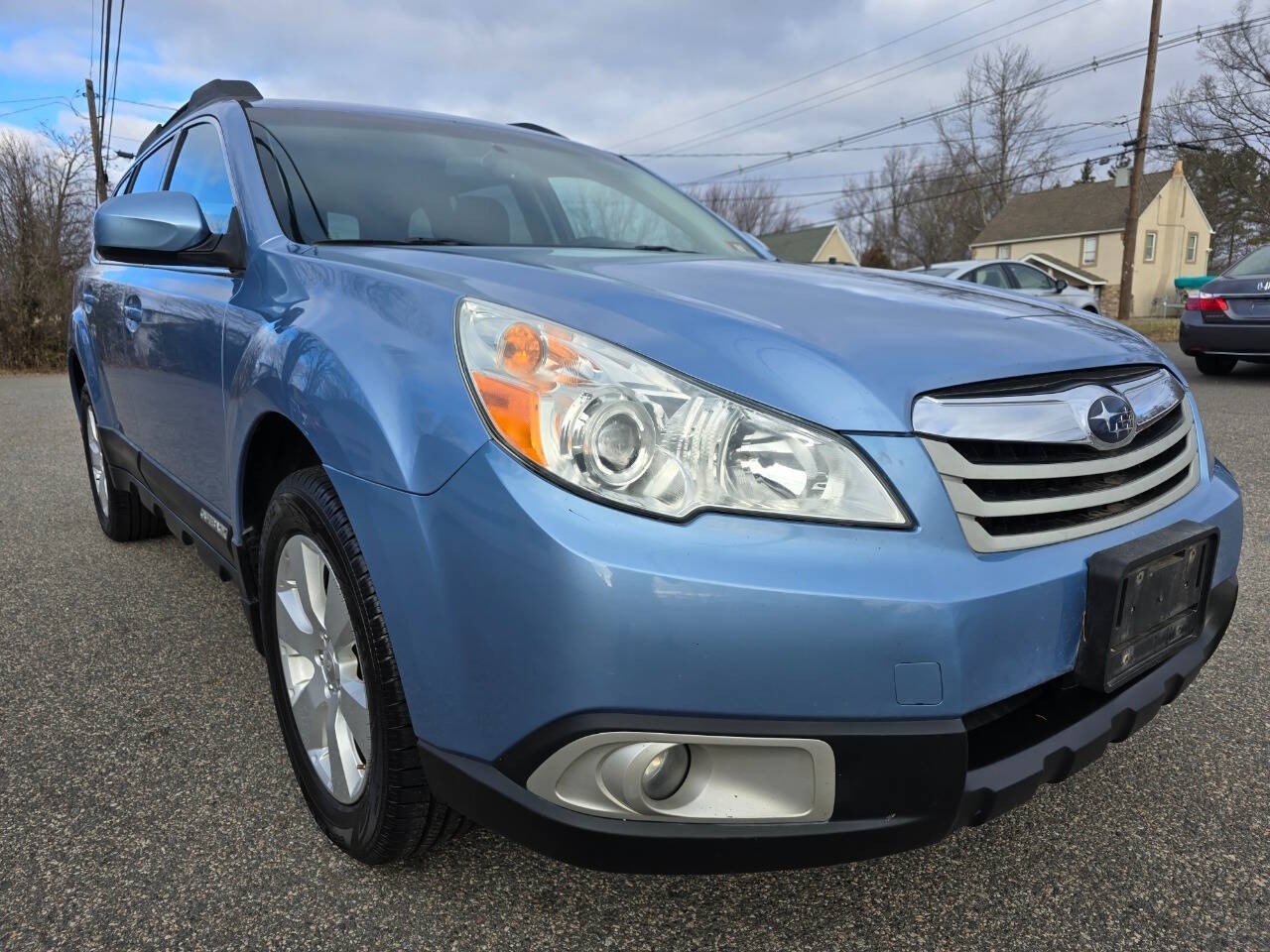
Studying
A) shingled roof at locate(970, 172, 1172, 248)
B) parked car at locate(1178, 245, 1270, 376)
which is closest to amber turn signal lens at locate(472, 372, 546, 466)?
parked car at locate(1178, 245, 1270, 376)

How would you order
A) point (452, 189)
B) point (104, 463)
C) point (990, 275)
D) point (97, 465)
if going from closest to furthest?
1. point (452, 189)
2. point (104, 463)
3. point (97, 465)
4. point (990, 275)

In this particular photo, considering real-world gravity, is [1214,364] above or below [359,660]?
below

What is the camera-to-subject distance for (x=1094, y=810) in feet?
6.57

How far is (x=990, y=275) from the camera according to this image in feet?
44.1

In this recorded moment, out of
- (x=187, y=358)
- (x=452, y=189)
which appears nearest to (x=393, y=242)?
(x=452, y=189)

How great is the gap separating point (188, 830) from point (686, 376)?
1.45 m

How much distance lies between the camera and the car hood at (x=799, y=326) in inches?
54.6

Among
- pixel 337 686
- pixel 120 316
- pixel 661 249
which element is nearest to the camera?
pixel 337 686

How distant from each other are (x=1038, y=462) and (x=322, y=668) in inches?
53.9

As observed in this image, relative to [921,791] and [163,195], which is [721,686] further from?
[163,195]

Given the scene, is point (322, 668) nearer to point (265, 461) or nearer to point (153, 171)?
point (265, 461)

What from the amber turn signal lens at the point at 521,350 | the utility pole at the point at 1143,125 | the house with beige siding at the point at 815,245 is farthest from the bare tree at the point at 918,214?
the amber turn signal lens at the point at 521,350

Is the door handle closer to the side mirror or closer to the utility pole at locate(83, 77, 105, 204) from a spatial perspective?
the side mirror

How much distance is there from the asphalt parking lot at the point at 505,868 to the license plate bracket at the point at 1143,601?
1.57 ft
